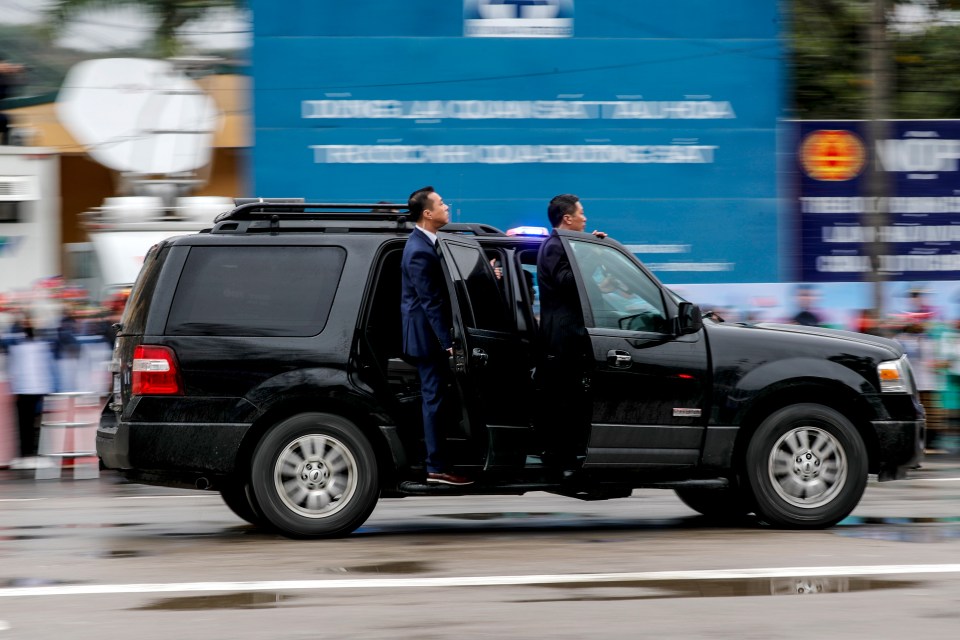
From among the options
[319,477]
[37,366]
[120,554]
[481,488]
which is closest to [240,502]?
[319,477]

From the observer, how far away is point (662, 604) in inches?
250

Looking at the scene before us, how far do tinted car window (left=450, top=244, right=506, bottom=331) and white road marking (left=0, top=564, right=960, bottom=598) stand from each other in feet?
5.84

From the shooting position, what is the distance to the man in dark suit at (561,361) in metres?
8.29

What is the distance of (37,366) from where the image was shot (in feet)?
46.0

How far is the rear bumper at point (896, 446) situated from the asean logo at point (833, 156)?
10.2 meters

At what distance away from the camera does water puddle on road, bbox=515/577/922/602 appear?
654 cm

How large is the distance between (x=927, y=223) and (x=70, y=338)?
11009 millimetres

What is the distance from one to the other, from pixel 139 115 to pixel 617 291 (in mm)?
10872

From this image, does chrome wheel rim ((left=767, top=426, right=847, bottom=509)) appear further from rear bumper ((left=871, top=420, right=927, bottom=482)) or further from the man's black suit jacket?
the man's black suit jacket

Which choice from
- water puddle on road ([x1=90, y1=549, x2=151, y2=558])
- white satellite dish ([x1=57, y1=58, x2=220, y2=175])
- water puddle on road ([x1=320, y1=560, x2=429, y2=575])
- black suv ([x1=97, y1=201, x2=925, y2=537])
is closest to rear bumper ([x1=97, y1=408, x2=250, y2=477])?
black suv ([x1=97, y1=201, x2=925, y2=537])

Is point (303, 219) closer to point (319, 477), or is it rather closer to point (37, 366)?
point (319, 477)

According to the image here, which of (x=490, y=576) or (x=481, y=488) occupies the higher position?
(x=481, y=488)

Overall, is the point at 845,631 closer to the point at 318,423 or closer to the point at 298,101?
the point at 318,423

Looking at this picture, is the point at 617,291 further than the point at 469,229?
No
